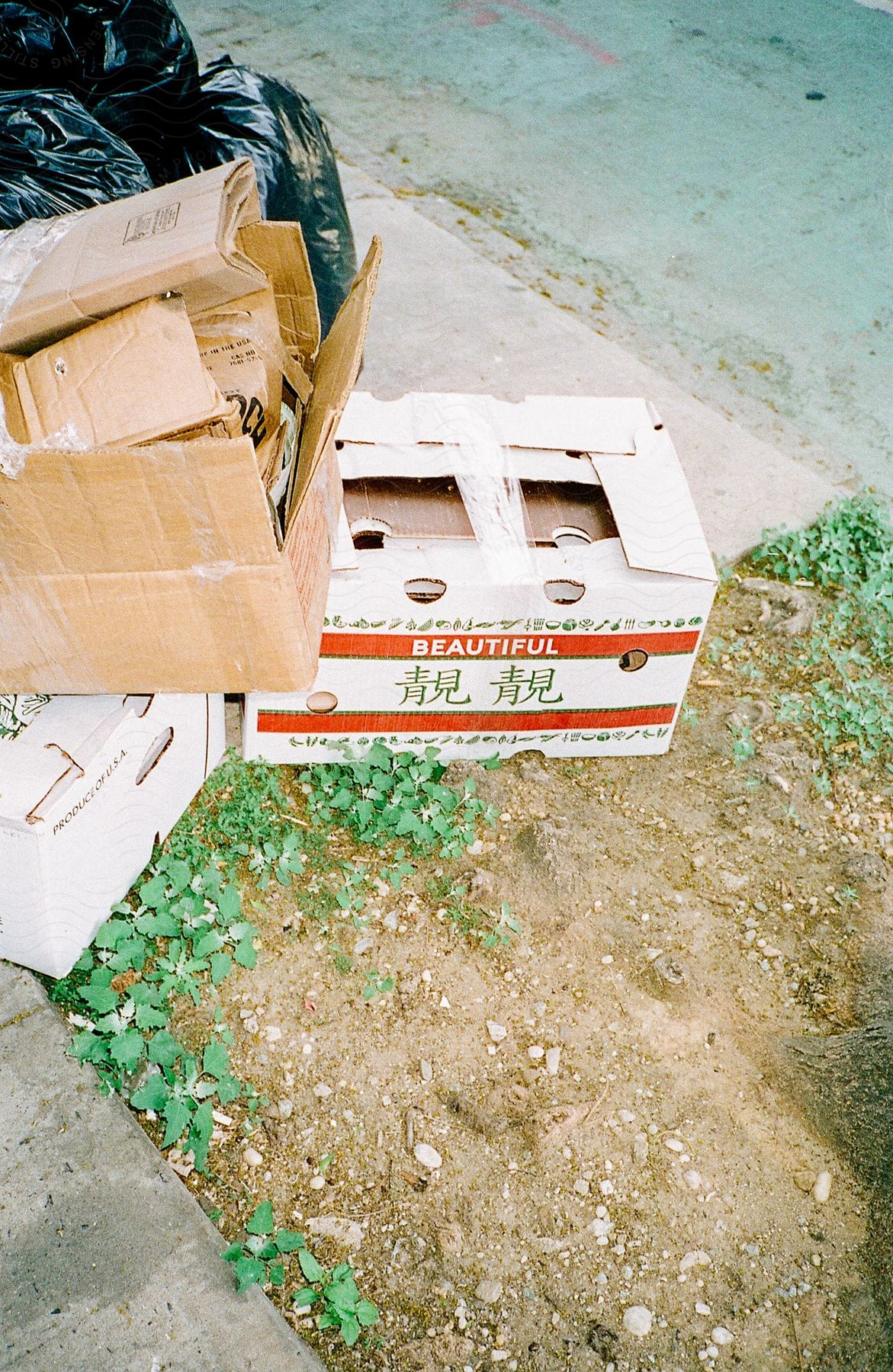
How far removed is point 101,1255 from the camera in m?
1.39

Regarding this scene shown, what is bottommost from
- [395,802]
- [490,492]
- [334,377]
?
[395,802]

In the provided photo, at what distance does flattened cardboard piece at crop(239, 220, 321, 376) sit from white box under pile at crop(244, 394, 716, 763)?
0.58ft

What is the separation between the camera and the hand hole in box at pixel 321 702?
6.27ft

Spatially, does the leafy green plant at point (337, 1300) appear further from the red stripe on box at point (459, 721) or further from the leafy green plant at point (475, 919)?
the red stripe on box at point (459, 721)

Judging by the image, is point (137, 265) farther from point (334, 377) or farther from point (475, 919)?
point (475, 919)

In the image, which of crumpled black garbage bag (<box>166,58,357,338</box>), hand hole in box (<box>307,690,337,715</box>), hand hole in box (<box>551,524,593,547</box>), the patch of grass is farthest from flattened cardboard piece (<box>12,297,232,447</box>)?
the patch of grass

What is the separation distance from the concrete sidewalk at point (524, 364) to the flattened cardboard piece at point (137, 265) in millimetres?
1405

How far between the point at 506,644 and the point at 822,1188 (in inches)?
39.9

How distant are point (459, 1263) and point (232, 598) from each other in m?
1.00

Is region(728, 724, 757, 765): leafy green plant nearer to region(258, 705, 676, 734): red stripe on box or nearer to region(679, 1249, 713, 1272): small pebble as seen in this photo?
region(258, 705, 676, 734): red stripe on box

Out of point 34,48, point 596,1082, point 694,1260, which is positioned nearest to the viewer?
point 694,1260

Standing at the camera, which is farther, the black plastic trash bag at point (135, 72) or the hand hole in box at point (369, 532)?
the black plastic trash bag at point (135, 72)

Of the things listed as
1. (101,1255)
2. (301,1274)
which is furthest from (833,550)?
(101,1255)

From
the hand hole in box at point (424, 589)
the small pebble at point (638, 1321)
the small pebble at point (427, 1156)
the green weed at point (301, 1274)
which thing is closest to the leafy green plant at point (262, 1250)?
the green weed at point (301, 1274)
